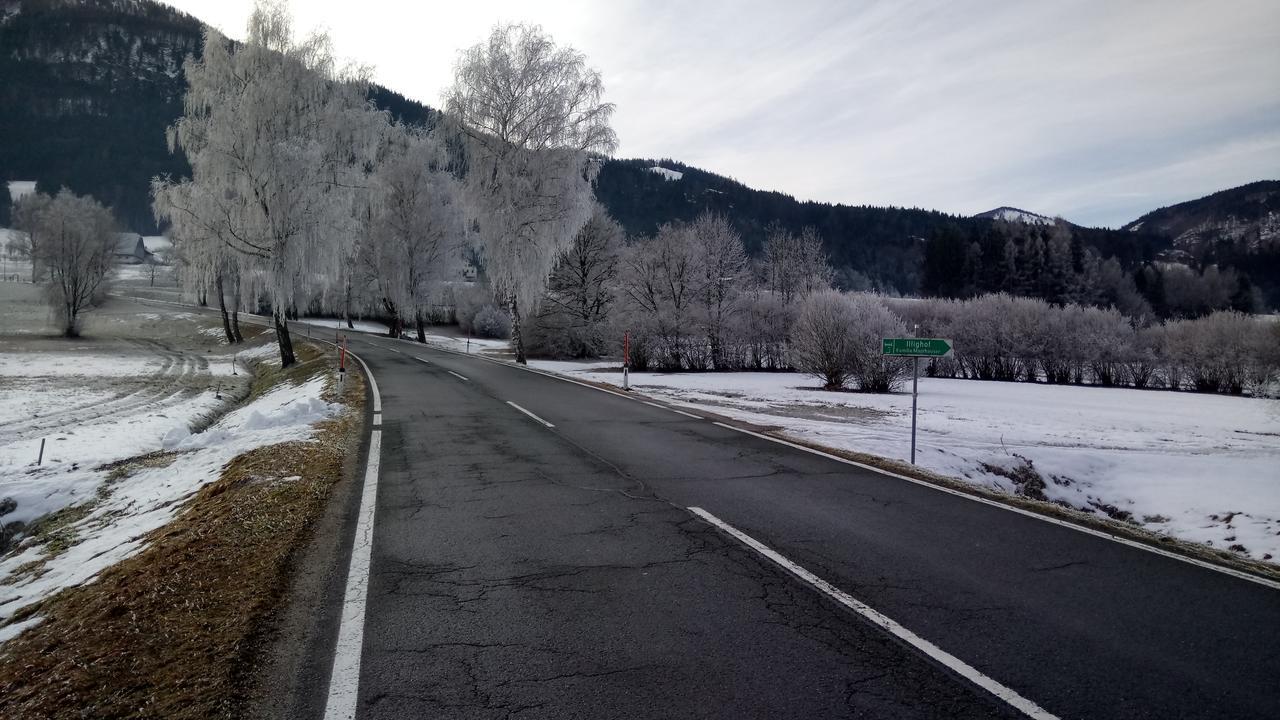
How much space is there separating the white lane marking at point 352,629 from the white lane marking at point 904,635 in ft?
9.64

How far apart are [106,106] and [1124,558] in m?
276

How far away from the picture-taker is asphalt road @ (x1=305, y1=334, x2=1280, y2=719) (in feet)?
9.59

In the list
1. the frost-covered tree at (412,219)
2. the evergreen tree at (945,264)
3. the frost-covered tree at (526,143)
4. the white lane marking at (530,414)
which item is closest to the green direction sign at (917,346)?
the white lane marking at (530,414)

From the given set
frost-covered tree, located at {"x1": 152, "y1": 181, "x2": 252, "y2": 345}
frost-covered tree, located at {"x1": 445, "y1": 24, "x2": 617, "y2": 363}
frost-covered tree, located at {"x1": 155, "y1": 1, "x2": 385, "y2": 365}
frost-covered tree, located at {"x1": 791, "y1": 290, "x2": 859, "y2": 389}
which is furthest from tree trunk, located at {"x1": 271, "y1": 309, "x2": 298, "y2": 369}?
frost-covered tree, located at {"x1": 791, "y1": 290, "x2": 859, "y2": 389}

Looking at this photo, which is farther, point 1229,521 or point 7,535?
point 7,535

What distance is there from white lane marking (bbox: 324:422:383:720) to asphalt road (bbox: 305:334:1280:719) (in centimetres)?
6

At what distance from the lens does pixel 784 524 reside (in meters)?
5.59

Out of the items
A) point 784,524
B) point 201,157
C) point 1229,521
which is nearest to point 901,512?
point 784,524

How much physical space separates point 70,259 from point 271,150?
112ft

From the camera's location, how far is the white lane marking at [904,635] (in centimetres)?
285

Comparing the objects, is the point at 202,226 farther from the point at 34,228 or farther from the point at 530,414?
the point at 34,228

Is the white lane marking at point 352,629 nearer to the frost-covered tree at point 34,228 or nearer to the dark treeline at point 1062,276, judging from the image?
the frost-covered tree at point 34,228

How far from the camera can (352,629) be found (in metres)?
3.57

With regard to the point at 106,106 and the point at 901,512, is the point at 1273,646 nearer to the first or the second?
the point at 901,512
